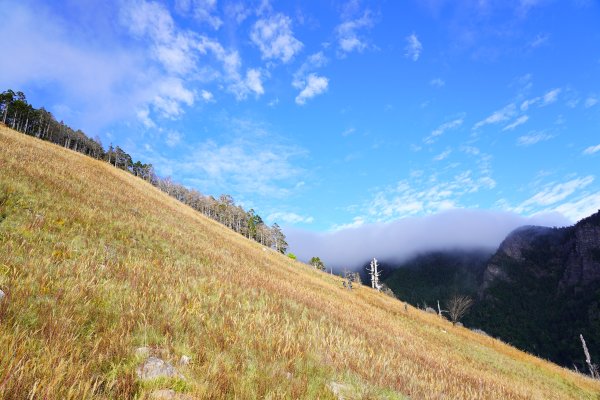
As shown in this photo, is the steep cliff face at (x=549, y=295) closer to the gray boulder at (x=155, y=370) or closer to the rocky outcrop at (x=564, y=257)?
the rocky outcrop at (x=564, y=257)

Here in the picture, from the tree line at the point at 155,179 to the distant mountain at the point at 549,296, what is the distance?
10161 centimetres

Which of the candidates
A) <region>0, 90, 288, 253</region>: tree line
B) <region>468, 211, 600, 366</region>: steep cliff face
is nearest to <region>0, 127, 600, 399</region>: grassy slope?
<region>0, 90, 288, 253</region>: tree line

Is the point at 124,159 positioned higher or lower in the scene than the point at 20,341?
higher

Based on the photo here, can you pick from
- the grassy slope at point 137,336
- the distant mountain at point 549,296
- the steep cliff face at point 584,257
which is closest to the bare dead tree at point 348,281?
the grassy slope at point 137,336

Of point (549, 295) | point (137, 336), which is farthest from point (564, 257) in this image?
point (137, 336)

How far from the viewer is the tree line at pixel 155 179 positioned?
102863 mm

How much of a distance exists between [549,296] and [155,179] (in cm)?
18867

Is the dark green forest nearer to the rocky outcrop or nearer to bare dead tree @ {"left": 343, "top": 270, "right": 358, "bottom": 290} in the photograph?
the rocky outcrop

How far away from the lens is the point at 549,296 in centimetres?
16075

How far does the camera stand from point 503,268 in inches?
7712

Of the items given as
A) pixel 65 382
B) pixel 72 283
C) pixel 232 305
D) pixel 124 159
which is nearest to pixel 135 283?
pixel 72 283

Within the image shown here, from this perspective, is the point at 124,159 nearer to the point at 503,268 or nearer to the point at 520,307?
the point at 520,307

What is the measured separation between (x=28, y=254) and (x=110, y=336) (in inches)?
130

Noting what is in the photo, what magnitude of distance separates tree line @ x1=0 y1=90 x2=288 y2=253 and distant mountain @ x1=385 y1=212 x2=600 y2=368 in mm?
101608
